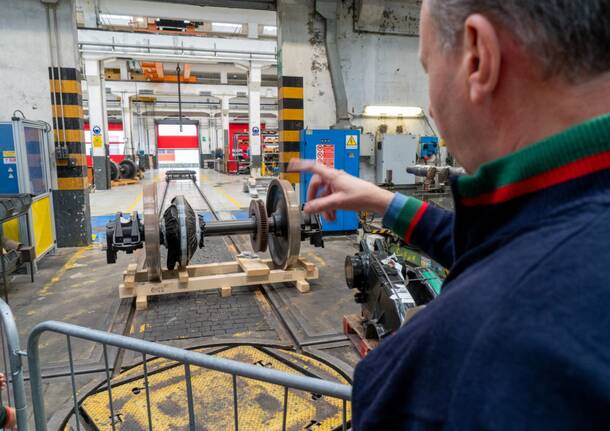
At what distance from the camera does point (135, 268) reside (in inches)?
170

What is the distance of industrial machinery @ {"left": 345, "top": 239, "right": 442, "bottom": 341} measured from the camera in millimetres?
2721

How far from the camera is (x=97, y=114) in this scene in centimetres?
1224

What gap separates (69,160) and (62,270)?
1.70 metres

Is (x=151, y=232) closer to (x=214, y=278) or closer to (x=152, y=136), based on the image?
(x=214, y=278)

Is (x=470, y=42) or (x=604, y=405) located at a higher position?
(x=470, y=42)

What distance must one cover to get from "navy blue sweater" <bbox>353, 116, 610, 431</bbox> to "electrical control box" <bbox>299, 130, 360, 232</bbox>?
5778 millimetres

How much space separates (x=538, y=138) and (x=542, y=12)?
0.15 meters

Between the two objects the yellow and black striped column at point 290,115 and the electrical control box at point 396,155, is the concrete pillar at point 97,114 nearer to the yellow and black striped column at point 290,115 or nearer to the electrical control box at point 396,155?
the yellow and black striped column at point 290,115

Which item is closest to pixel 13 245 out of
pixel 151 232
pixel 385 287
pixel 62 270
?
pixel 62 270

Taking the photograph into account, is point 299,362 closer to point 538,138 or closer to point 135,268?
point 135,268

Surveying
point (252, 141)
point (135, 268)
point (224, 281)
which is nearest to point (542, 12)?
point (224, 281)

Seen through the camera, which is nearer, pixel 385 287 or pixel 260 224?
pixel 385 287

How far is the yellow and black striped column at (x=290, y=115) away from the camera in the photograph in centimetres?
654

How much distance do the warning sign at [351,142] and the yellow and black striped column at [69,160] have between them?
3800 mm
